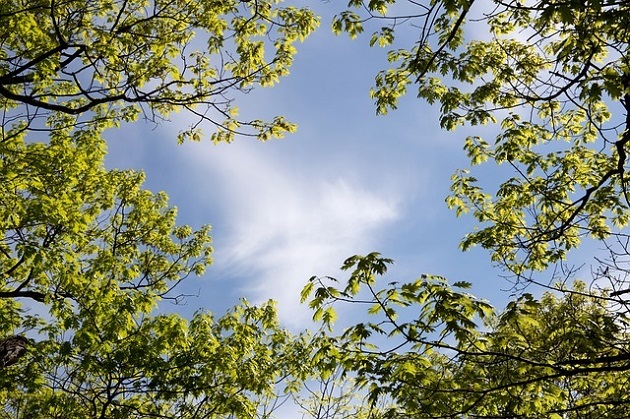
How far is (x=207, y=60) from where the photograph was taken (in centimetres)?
1096

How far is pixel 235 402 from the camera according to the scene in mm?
9742

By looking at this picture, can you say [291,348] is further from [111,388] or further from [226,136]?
[226,136]

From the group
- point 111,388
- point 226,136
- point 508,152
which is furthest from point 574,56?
point 111,388

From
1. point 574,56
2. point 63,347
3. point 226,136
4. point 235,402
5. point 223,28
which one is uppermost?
point 223,28

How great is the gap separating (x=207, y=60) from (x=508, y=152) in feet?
23.1

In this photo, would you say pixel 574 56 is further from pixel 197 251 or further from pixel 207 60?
pixel 197 251

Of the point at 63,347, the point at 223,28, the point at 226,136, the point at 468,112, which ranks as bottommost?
the point at 63,347

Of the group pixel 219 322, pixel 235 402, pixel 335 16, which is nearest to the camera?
pixel 335 16

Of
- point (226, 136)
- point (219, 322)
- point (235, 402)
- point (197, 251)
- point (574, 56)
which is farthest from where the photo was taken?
point (197, 251)

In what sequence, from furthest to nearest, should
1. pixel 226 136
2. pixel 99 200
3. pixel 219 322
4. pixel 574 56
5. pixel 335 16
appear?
pixel 99 200
pixel 219 322
pixel 226 136
pixel 335 16
pixel 574 56

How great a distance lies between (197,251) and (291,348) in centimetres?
569

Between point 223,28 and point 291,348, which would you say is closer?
point 223,28

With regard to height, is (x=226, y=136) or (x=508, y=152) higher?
(x=226, y=136)

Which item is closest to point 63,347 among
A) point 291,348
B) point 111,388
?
point 111,388
